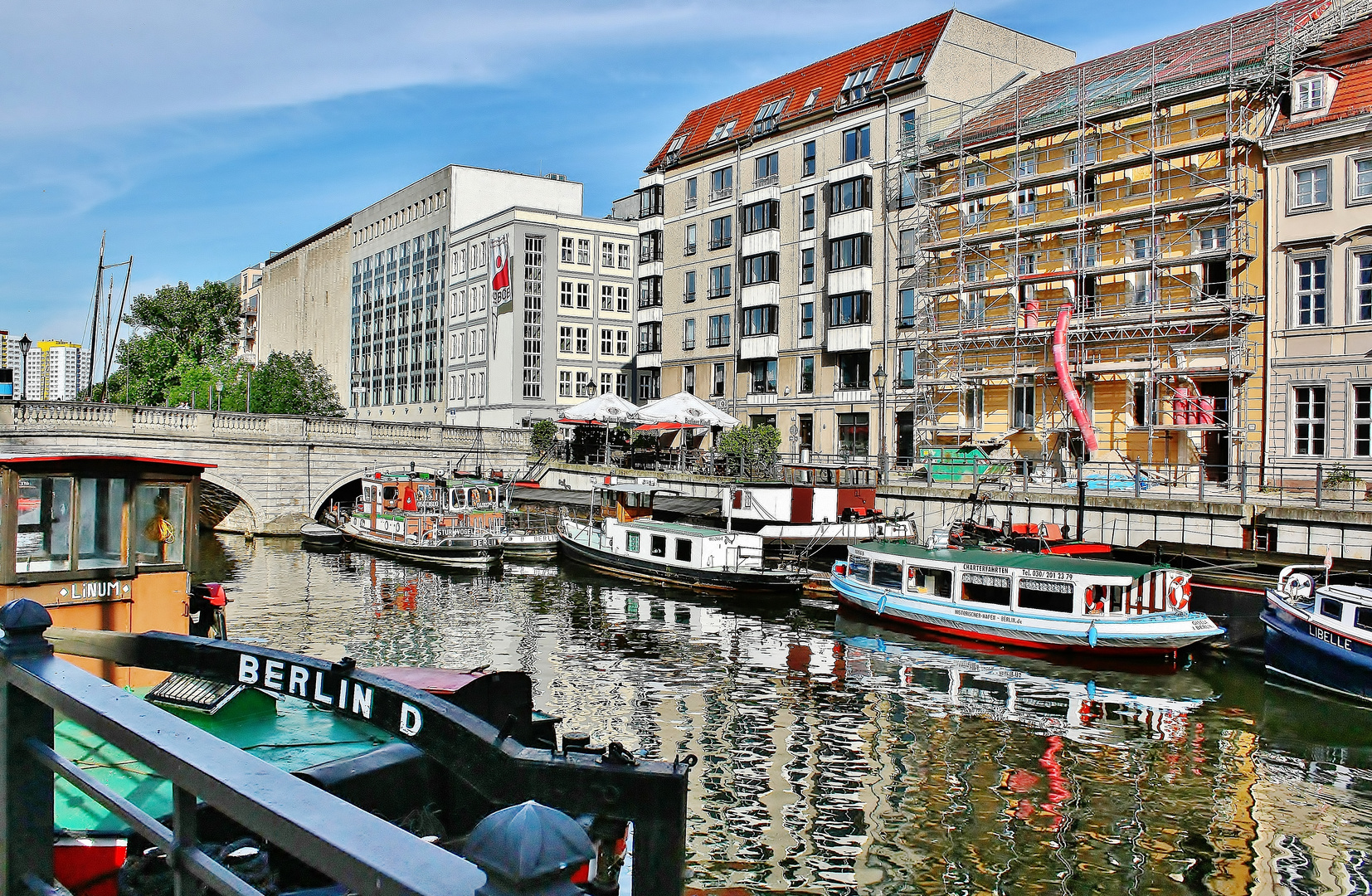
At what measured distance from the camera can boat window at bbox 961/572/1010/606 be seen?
86.9 ft

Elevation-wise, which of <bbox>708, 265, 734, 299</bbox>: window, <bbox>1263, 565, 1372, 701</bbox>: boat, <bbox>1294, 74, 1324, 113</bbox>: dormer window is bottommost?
<bbox>1263, 565, 1372, 701</bbox>: boat

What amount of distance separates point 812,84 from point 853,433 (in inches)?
740

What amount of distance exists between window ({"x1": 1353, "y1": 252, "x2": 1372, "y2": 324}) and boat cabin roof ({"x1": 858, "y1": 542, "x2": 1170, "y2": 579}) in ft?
34.8

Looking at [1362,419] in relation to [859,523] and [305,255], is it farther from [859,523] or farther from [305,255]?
[305,255]

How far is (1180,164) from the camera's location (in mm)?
35188

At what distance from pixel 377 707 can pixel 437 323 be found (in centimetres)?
7567

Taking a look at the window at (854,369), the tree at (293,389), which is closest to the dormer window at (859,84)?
the window at (854,369)

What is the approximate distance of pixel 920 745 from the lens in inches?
687

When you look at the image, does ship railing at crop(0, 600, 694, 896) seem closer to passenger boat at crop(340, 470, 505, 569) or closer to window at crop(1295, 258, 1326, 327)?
window at crop(1295, 258, 1326, 327)

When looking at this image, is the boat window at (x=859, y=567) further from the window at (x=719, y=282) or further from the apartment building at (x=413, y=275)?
the apartment building at (x=413, y=275)

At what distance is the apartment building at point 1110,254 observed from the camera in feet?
110

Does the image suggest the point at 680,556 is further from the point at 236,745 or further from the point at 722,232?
the point at 236,745

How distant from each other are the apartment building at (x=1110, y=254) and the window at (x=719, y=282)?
12588 mm

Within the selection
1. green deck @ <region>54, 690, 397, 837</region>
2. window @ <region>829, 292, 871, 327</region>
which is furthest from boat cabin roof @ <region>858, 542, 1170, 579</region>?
green deck @ <region>54, 690, 397, 837</region>
